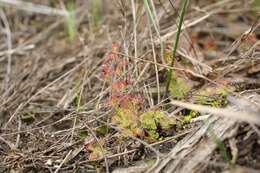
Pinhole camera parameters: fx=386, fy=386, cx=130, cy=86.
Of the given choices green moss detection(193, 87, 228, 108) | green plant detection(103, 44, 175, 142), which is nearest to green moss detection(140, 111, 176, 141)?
green plant detection(103, 44, 175, 142)

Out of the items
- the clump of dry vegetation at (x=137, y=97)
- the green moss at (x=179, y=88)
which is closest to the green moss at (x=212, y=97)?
the clump of dry vegetation at (x=137, y=97)

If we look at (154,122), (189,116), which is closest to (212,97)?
(189,116)

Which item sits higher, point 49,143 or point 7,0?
point 7,0

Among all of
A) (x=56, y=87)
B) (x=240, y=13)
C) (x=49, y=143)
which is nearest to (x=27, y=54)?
(x=56, y=87)

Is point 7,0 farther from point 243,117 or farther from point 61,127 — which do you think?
point 243,117

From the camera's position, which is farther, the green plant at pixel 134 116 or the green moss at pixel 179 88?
the green moss at pixel 179 88

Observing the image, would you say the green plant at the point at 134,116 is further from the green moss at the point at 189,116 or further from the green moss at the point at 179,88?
the green moss at the point at 179,88

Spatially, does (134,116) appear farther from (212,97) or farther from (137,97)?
(212,97)

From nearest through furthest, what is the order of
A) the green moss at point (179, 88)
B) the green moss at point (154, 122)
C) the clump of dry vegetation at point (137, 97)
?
1. the clump of dry vegetation at point (137, 97)
2. the green moss at point (154, 122)
3. the green moss at point (179, 88)
